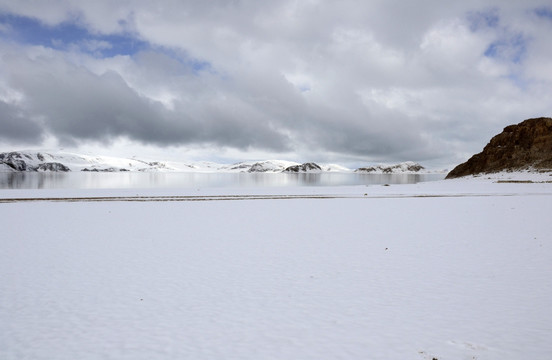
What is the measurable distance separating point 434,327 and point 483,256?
7.64 m

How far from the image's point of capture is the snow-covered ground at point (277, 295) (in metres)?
6.61

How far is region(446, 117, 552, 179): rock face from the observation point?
13662cm

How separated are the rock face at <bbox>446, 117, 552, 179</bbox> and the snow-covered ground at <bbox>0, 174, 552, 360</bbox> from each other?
143944 millimetres

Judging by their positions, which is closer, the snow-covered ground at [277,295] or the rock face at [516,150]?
the snow-covered ground at [277,295]

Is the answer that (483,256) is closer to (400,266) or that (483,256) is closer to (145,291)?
(400,266)

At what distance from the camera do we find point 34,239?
667 inches

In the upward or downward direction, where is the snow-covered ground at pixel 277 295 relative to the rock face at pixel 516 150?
downward

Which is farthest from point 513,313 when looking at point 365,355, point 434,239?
point 434,239

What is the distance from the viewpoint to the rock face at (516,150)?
448 feet

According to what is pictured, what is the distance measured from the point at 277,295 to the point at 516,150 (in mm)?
172029

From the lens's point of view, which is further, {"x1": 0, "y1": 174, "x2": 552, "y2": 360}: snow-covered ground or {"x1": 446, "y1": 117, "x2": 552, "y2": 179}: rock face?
{"x1": 446, "y1": 117, "x2": 552, "y2": 179}: rock face

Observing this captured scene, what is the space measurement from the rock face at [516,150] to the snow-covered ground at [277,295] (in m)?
144

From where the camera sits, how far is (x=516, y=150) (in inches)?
5778

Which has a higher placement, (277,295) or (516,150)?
(516,150)
